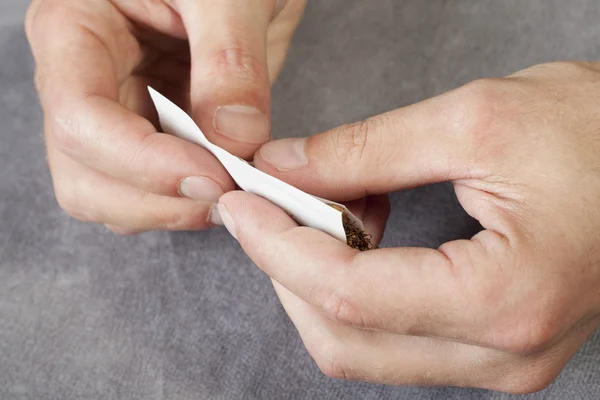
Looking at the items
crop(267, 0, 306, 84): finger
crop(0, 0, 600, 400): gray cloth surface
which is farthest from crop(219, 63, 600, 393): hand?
crop(267, 0, 306, 84): finger

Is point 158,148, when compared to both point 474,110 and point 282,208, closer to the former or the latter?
point 282,208

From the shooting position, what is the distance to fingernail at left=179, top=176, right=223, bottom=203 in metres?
0.73

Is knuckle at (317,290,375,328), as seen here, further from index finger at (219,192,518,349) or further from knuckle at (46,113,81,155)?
knuckle at (46,113,81,155)

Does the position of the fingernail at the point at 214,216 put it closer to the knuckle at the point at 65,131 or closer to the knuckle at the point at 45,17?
the knuckle at the point at 65,131

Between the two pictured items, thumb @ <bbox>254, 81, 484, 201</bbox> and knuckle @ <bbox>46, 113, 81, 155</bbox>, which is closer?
thumb @ <bbox>254, 81, 484, 201</bbox>

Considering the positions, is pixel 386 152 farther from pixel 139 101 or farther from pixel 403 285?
pixel 139 101

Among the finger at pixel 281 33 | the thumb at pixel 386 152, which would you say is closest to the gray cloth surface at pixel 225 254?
the finger at pixel 281 33

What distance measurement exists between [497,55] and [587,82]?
325mm

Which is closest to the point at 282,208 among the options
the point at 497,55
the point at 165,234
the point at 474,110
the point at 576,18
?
the point at 474,110

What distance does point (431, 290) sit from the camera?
0.59 meters

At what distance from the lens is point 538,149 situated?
0.64m

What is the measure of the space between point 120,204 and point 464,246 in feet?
1.65

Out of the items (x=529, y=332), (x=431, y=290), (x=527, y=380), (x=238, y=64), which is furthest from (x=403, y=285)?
(x=238, y=64)

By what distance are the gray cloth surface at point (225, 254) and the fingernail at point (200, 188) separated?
7.6 inches
